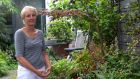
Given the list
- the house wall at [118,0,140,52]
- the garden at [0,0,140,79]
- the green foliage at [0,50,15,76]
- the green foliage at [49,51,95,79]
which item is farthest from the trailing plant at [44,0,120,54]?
the green foliage at [0,50,15,76]

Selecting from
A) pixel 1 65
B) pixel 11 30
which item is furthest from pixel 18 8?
pixel 1 65

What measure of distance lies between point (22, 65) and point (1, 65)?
6.55 metres

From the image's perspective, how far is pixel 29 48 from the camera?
5.01 meters

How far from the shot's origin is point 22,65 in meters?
4.93

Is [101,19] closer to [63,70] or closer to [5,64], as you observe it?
[63,70]

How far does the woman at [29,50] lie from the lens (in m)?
4.93

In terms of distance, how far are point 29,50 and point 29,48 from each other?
0.10 ft

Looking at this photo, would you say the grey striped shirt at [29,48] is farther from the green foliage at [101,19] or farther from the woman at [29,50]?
the green foliage at [101,19]

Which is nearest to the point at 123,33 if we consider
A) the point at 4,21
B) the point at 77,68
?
the point at 77,68

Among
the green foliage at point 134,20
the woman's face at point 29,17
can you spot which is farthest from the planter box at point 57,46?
the woman's face at point 29,17

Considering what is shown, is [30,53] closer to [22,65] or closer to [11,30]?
[22,65]

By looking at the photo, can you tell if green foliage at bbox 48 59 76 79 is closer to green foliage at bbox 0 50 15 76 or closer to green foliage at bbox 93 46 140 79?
green foliage at bbox 93 46 140 79

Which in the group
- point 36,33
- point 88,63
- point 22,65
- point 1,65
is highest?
point 36,33

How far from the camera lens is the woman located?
4.93m
